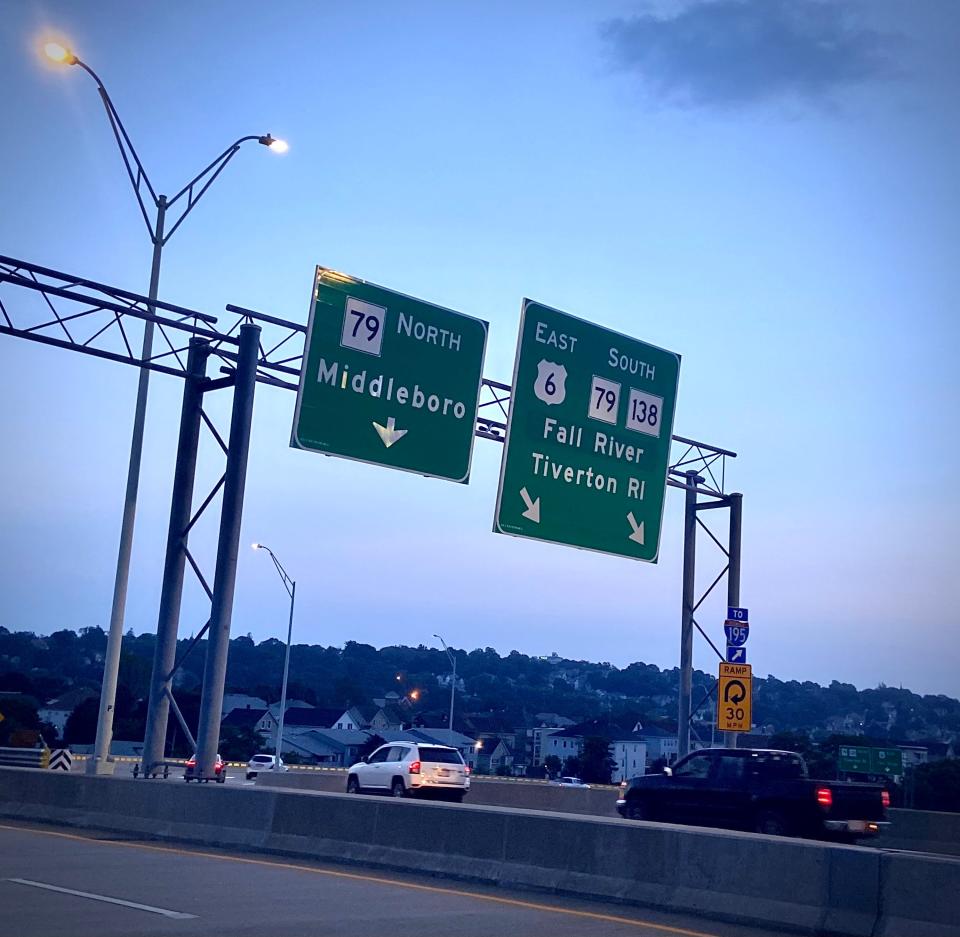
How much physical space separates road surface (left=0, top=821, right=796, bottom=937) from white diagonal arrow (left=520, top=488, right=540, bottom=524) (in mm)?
7730

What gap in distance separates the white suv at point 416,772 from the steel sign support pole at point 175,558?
10.4 m

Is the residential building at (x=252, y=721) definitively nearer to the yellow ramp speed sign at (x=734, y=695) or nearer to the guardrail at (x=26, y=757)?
the guardrail at (x=26, y=757)

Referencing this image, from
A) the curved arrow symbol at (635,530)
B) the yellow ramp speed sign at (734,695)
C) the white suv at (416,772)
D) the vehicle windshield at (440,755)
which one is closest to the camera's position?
the curved arrow symbol at (635,530)

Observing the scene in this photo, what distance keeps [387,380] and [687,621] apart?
13.5 metres

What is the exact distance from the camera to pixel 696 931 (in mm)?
10625

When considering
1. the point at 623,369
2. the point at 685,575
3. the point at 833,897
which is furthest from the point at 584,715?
the point at 833,897

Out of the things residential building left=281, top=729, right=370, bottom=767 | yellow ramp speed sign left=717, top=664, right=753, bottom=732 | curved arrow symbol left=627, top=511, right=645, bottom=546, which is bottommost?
residential building left=281, top=729, right=370, bottom=767

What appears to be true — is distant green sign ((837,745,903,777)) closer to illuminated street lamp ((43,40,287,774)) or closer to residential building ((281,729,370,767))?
illuminated street lamp ((43,40,287,774))

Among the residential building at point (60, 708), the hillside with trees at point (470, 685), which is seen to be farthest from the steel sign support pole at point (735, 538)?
the residential building at point (60, 708)

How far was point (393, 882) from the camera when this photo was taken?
1344 cm

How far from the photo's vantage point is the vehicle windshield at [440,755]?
2995 centimetres

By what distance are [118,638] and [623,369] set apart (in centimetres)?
1098

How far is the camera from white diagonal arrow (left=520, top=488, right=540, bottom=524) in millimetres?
21000

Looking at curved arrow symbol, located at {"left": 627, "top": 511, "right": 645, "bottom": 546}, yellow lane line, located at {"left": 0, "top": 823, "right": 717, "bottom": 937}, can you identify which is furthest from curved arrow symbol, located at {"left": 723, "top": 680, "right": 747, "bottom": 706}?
yellow lane line, located at {"left": 0, "top": 823, "right": 717, "bottom": 937}
